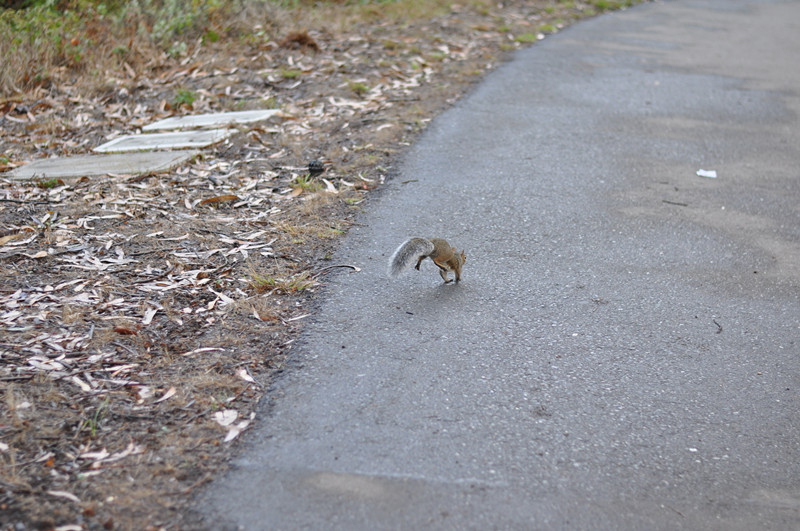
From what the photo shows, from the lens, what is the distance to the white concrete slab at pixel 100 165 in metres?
5.78

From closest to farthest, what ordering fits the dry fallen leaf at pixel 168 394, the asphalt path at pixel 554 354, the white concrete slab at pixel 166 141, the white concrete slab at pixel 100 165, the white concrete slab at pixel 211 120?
1. the asphalt path at pixel 554 354
2. the dry fallen leaf at pixel 168 394
3. the white concrete slab at pixel 100 165
4. the white concrete slab at pixel 166 141
5. the white concrete slab at pixel 211 120

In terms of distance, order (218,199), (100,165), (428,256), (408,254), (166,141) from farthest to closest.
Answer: (166,141) → (100,165) → (218,199) → (428,256) → (408,254)

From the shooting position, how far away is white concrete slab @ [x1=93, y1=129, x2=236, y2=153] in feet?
21.1

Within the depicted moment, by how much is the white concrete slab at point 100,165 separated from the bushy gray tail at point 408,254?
8.92 ft

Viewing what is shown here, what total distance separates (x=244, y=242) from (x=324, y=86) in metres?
4.03

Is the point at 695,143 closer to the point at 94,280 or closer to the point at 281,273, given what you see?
the point at 281,273

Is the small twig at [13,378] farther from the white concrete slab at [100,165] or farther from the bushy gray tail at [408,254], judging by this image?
the white concrete slab at [100,165]

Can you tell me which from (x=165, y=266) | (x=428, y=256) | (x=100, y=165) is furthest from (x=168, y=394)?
(x=100, y=165)

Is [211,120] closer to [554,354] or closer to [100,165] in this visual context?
[100,165]

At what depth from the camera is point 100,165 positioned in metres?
6.00

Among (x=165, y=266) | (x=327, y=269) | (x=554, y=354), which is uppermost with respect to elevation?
(x=165, y=266)

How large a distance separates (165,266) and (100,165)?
2.23 m

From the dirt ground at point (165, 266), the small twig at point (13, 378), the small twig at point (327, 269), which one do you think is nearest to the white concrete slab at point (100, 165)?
the dirt ground at point (165, 266)

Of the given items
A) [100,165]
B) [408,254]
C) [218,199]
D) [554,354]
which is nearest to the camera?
[554,354]
